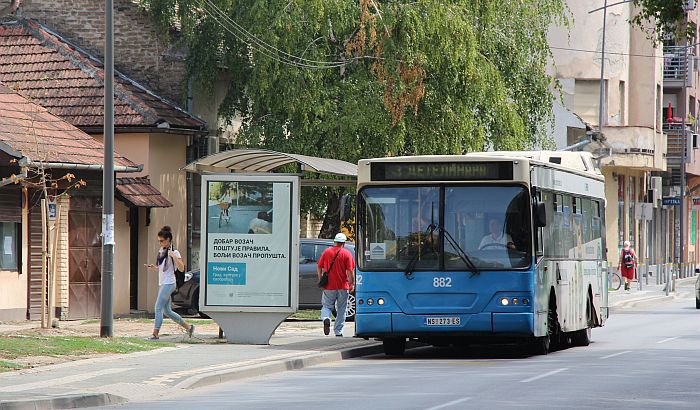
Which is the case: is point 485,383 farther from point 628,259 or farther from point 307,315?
point 628,259

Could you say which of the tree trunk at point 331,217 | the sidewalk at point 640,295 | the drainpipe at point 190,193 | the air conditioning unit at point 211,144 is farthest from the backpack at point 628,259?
the drainpipe at point 190,193

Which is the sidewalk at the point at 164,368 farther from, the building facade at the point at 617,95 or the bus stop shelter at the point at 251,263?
the building facade at the point at 617,95

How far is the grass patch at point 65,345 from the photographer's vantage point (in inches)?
802

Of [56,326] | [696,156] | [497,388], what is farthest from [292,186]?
[696,156]

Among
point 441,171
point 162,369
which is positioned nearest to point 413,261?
point 441,171

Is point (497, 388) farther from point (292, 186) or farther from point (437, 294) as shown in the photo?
point (292, 186)

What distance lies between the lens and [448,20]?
3350 cm

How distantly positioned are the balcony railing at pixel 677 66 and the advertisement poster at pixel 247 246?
54151mm

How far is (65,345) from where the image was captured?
21.6 m

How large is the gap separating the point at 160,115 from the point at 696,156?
48857 mm

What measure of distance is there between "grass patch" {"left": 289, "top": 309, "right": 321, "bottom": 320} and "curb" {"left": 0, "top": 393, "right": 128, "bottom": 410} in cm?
1649

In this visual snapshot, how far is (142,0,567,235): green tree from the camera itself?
33281mm

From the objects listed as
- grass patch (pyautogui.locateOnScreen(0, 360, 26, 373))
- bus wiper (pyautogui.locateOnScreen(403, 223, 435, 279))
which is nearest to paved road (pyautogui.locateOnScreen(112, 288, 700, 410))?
bus wiper (pyautogui.locateOnScreen(403, 223, 435, 279))

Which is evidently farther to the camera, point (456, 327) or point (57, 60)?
point (57, 60)
